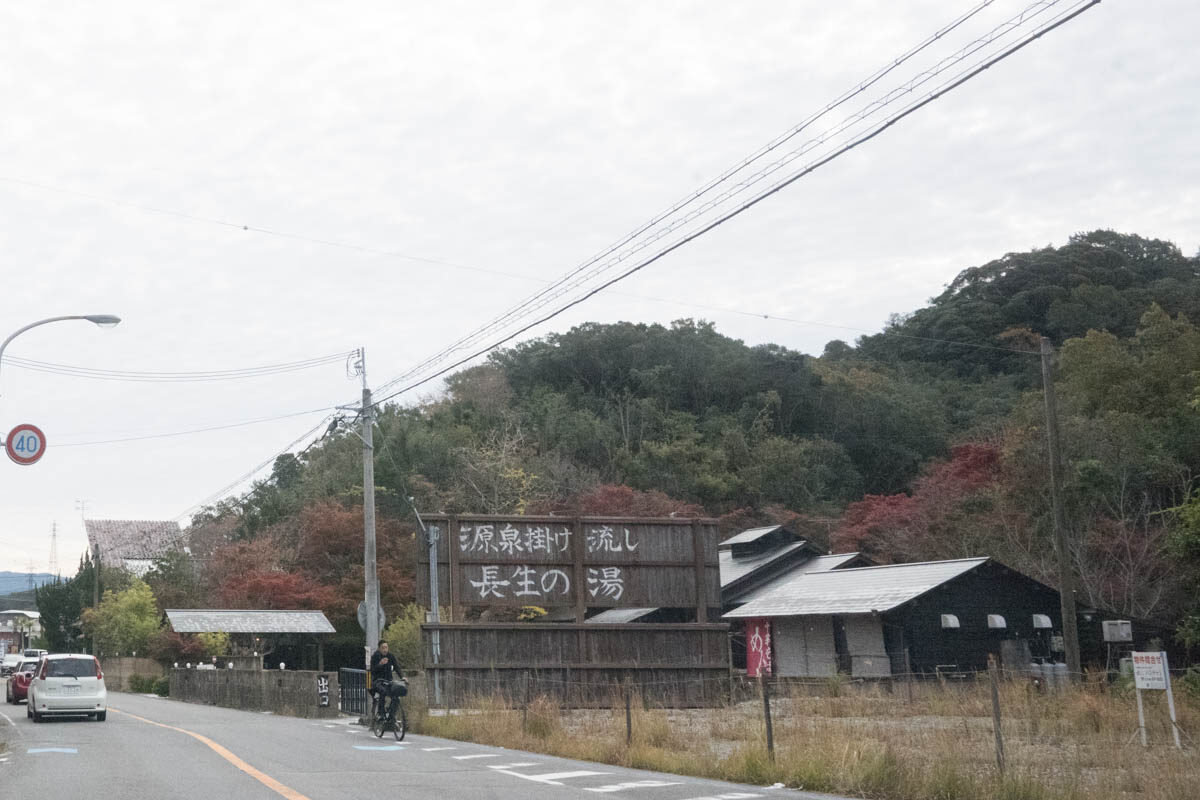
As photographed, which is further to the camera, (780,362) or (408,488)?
(780,362)

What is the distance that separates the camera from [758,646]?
131 feet

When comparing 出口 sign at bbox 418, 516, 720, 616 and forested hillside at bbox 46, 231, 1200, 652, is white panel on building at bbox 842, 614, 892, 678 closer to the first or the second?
出口 sign at bbox 418, 516, 720, 616

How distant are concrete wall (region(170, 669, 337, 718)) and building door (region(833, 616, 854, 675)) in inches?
604

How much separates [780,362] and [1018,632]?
31114 mm

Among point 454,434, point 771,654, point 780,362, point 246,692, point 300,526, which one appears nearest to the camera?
point 246,692

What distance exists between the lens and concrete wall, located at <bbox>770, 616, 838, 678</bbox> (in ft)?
118

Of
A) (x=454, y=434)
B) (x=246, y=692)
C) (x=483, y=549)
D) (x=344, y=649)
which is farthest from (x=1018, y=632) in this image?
(x=454, y=434)

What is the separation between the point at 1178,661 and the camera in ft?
115

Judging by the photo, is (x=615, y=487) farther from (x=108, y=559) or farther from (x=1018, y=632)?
(x=108, y=559)

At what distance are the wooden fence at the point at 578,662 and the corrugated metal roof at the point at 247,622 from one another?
15212mm

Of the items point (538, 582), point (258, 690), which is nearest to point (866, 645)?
point (538, 582)

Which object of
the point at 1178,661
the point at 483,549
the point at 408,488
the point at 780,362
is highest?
the point at 780,362

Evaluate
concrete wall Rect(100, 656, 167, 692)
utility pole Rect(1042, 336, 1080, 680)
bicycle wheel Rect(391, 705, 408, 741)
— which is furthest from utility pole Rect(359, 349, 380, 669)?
concrete wall Rect(100, 656, 167, 692)

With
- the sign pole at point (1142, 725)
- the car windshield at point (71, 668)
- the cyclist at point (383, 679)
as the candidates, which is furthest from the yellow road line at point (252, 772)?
the sign pole at point (1142, 725)
